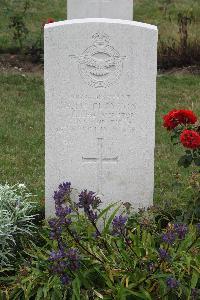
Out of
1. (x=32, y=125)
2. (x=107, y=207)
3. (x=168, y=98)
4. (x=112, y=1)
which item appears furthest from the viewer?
(x=168, y=98)

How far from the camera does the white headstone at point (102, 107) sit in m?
4.77

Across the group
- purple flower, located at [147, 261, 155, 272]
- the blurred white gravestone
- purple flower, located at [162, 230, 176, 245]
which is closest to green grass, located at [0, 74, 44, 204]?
the blurred white gravestone

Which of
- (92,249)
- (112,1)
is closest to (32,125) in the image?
(112,1)

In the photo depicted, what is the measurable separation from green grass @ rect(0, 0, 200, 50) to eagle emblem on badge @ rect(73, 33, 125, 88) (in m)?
7.85

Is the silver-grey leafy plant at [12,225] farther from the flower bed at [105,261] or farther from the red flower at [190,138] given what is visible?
the red flower at [190,138]

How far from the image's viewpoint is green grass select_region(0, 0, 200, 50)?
511 inches

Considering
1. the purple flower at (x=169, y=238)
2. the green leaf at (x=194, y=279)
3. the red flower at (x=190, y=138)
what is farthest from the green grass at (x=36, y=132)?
the purple flower at (x=169, y=238)

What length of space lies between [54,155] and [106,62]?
73cm

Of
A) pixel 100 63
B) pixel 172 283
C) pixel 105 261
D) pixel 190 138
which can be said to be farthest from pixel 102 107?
pixel 172 283

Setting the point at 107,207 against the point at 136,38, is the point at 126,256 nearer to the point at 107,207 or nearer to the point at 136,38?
the point at 107,207

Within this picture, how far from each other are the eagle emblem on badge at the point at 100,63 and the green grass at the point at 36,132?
91cm

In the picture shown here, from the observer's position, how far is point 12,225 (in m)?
4.79

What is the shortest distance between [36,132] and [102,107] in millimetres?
3601

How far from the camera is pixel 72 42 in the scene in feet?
15.6
